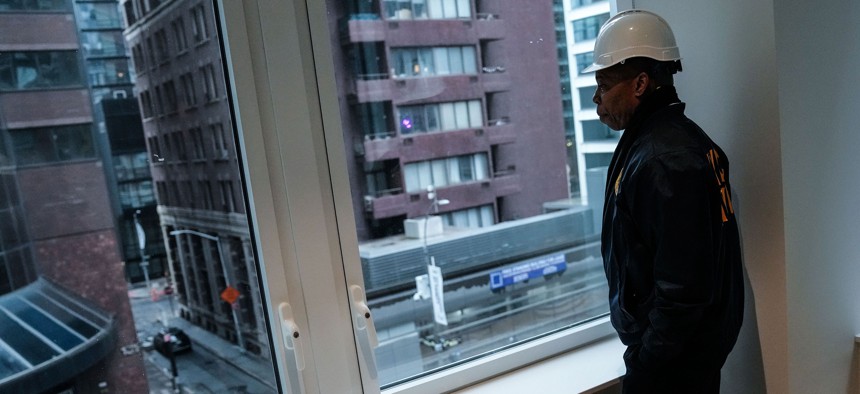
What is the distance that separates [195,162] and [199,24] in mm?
361

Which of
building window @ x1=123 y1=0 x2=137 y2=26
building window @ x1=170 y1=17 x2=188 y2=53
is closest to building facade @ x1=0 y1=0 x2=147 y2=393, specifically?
building window @ x1=123 y1=0 x2=137 y2=26

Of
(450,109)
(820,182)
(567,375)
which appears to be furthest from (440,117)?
(820,182)

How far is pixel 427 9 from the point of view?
1.92 m

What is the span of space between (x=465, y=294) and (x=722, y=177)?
102 centimetres

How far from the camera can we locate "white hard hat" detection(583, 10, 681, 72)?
138 centimetres

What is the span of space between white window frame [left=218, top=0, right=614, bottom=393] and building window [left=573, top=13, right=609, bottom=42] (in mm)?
1114

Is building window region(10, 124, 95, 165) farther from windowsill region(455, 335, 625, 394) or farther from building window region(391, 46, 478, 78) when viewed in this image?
windowsill region(455, 335, 625, 394)

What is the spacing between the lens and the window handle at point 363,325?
5.07 ft

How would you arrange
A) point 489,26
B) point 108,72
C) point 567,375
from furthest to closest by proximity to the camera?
point 489,26, point 567,375, point 108,72

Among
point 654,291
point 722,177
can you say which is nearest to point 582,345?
point 654,291

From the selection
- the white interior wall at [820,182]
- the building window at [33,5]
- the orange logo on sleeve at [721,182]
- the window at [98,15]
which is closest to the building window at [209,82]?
the window at [98,15]

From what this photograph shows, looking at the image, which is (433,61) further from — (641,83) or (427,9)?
(641,83)

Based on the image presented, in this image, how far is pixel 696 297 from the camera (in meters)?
1.29

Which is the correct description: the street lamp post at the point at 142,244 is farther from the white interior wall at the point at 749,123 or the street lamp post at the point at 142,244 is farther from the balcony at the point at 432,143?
the white interior wall at the point at 749,123
